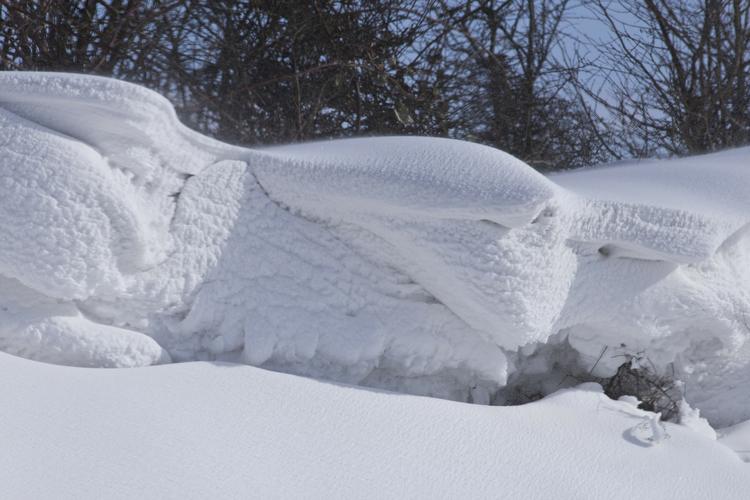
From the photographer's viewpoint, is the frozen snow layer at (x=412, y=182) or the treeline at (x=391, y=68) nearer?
the frozen snow layer at (x=412, y=182)

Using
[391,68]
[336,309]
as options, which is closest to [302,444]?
[336,309]

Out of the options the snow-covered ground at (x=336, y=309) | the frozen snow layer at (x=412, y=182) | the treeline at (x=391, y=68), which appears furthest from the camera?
the treeline at (x=391, y=68)

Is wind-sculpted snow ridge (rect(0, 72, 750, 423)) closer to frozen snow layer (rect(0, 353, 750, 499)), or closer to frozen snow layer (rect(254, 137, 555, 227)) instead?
frozen snow layer (rect(254, 137, 555, 227))

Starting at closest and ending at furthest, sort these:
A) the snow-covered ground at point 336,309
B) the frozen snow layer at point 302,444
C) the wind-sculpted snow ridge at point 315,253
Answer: the frozen snow layer at point 302,444, the snow-covered ground at point 336,309, the wind-sculpted snow ridge at point 315,253

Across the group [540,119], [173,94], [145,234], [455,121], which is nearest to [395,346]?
[145,234]

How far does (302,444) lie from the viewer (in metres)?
1.51

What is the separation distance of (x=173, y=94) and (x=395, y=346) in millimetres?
3379

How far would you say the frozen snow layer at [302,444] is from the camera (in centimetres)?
134

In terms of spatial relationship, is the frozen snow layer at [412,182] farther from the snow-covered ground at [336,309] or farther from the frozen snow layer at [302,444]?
the frozen snow layer at [302,444]

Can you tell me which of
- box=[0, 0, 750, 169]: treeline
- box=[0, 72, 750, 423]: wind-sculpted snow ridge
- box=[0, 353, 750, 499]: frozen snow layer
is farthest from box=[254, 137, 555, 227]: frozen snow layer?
box=[0, 0, 750, 169]: treeline

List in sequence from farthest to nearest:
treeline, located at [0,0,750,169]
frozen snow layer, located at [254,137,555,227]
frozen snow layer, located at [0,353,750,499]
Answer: treeline, located at [0,0,750,169]
frozen snow layer, located at [254,137,555,227]
frozen snow layer, located at [0,353,750,499]

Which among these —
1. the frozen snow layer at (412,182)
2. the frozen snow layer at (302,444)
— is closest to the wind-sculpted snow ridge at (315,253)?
the frozen snow layer at (412,182)

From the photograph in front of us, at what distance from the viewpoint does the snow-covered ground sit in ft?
4.90

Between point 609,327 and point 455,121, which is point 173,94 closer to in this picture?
point 455,121
